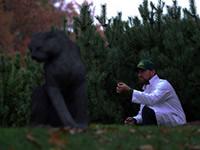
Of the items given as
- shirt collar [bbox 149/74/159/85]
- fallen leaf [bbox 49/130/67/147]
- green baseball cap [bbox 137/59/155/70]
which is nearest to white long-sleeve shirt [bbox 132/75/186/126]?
shirt collar [bbox 149/74/159/85]

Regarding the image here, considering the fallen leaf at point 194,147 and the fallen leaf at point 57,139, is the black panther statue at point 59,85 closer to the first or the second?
the fallen leaf at point 57,139

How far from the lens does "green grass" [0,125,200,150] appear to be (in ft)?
17.9

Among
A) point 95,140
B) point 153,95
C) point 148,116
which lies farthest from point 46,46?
point 148,116

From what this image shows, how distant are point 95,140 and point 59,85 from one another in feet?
4.46

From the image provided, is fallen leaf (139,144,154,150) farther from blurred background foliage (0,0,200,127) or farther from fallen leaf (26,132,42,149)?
blurred background foliage (0,0,200,127)

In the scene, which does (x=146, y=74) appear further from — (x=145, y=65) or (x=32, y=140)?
(x=32, y=140)

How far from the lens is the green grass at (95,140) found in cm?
546

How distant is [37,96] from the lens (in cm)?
726

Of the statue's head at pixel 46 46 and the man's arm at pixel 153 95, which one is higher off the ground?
the statue's head at pixel 46 46

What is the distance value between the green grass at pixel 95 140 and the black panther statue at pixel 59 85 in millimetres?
342

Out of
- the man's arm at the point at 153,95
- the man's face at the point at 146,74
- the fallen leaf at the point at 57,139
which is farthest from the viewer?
the man's face at the point at 146,74

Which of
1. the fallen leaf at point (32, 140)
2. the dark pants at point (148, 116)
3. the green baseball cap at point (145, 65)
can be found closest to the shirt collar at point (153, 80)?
the green baseball cap at point (145, 65)

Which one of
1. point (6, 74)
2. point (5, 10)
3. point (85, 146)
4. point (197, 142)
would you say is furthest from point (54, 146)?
point (5, 10)

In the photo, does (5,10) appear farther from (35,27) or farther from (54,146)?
(54,146)
